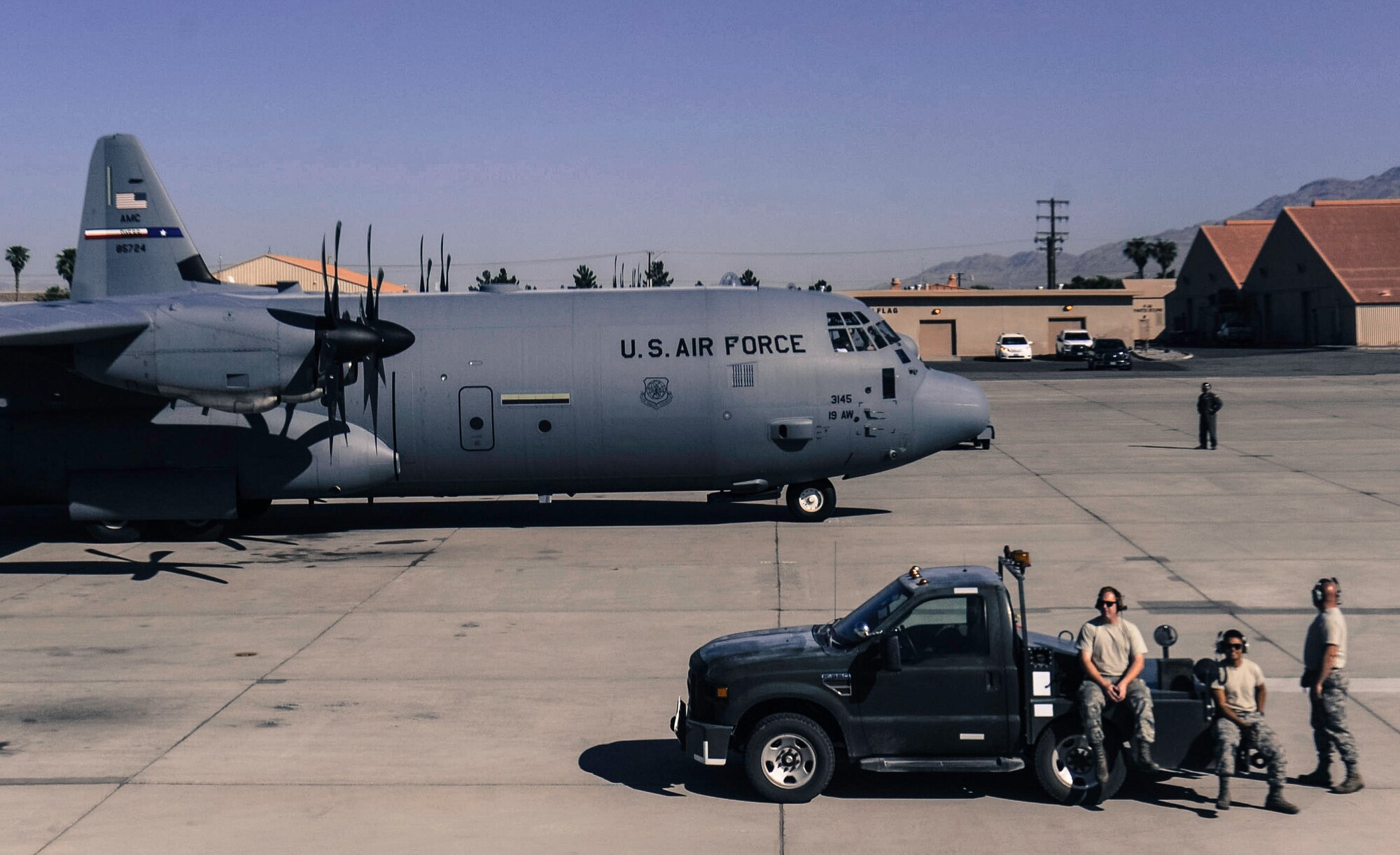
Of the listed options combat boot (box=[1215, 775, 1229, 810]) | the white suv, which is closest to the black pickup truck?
combat boot (box=[1215, 775, 1229, 810])

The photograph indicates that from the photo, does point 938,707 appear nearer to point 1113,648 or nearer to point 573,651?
point 1113,648

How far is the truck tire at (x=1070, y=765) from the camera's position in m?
9.65

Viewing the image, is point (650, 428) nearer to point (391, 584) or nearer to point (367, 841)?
point (391, 584)

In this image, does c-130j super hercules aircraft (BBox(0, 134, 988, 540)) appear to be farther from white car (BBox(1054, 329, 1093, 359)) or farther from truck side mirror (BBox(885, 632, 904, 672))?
white car (BBox(1054, 329, 1093, 359))

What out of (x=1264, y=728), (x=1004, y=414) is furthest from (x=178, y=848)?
(x=1004, y=414)

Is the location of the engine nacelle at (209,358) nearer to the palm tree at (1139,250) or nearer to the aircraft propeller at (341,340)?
the aircraft propeller at (341,340)

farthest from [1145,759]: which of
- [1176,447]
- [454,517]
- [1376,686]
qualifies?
[1176,447]

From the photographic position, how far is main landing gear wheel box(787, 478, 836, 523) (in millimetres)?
22984

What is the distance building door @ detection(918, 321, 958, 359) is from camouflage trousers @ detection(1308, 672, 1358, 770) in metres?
80.9

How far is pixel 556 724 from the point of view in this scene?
11.9 meters

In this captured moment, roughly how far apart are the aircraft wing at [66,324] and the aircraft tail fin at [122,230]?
7.86 ft

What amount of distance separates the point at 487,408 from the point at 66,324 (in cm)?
662

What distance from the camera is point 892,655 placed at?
9.60 m

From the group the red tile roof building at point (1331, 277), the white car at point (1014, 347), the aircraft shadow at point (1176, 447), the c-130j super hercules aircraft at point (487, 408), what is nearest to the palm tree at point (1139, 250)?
the red tile roof building at point (1331, 277)
